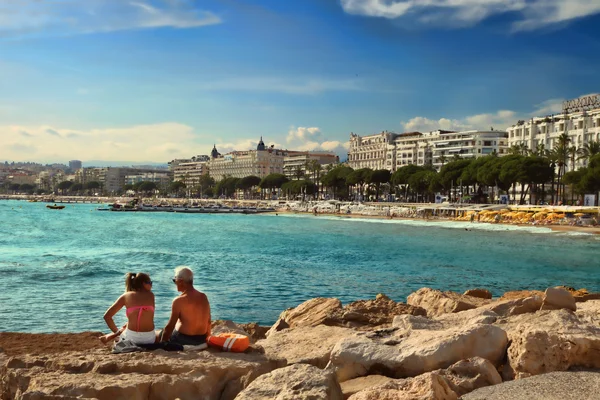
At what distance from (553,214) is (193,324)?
193 feet

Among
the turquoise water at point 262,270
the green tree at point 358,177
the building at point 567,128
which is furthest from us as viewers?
the green tree at point 358,177

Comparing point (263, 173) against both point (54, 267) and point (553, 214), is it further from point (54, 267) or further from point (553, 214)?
point (54, 267)

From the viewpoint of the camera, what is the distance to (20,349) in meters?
7.70

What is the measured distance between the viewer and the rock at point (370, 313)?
9.16 m

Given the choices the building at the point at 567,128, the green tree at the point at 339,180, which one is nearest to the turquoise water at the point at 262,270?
the building at the point at 567,128

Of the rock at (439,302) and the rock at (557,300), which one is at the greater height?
the rock at (557,300)

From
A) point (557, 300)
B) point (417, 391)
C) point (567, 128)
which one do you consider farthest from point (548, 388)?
point (567, 128)

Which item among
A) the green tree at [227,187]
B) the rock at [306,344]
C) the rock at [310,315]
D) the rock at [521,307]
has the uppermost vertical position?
the green tree at [227,187]

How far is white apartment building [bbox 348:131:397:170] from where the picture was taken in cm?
15362

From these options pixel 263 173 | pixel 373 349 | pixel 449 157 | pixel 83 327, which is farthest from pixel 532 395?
pixel 263 173

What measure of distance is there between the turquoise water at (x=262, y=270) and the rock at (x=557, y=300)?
21.5ft

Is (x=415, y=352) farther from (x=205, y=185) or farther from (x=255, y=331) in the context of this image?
(x=205, y=185)

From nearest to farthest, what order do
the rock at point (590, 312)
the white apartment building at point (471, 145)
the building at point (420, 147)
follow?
the rock at point (590, 312)
the white apartment building at point (471, 145)
the building at point (420, 147)

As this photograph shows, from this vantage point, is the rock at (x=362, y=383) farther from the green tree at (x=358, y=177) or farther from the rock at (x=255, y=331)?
the green tree at (x=358, y=177)
